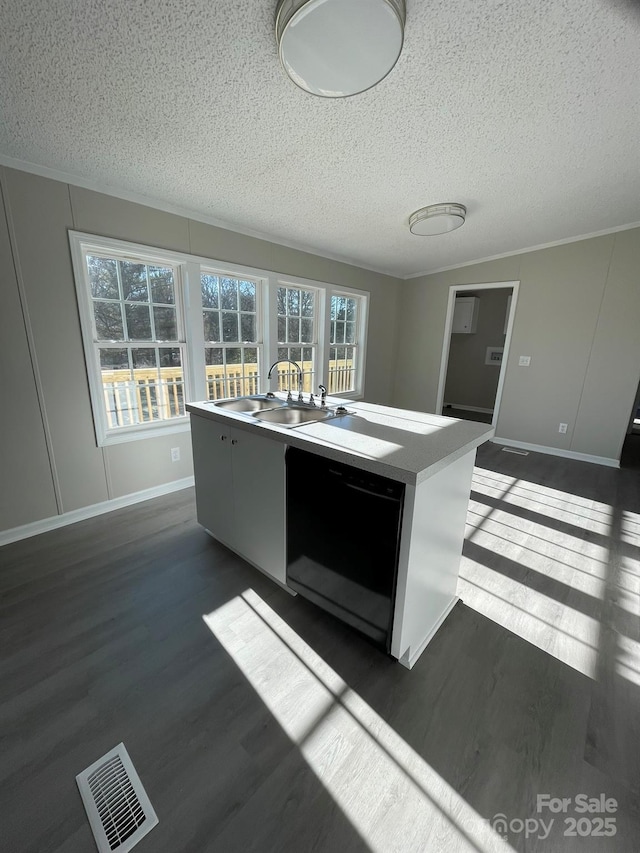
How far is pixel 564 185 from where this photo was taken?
246cm

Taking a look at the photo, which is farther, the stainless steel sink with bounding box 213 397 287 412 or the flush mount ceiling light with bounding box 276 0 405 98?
the stainless steel sink with bounding box 213 397 287 412

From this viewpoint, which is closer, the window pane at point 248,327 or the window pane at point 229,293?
the window pane at point 229,293

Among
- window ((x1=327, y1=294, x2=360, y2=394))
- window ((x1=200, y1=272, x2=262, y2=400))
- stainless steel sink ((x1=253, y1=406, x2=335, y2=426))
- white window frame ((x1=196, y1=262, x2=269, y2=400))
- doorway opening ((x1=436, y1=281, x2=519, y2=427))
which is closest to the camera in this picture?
stainless steel sink ((x1=253, y1=406, x2=335, y2=426))

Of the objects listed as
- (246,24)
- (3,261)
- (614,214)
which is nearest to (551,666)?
(246,24)

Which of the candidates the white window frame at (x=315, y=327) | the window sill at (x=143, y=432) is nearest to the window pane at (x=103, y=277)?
the window sill at (x=143, y=432)

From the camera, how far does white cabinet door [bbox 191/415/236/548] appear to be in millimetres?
1948

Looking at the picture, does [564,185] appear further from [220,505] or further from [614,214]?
[220,505]

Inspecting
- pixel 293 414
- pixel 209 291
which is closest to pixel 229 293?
pixel 209 291

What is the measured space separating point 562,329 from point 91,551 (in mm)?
5181

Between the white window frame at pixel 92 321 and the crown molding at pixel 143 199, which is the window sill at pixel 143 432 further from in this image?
the crown molding at pixel 143 199

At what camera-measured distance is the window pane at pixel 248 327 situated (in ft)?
11.0

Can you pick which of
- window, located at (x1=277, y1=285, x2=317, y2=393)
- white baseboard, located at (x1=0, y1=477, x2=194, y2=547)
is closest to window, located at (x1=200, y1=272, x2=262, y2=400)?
window, located at (x1=277, y1=285, x2=317, y2=393)

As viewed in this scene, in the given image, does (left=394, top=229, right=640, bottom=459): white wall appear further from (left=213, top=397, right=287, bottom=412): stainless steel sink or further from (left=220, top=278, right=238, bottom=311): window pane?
(left=213, top=397, right=287, bottom=412): stainless steel sink

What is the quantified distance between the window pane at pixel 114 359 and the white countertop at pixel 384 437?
A: 43.7 inches
